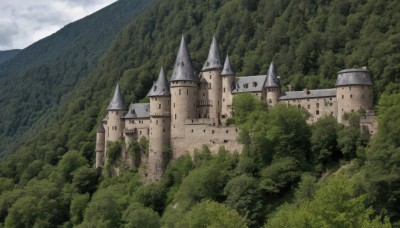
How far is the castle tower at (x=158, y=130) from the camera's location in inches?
2559

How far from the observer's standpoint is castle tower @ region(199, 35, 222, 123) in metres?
66.8

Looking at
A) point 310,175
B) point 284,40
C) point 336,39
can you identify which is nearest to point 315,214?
point 310,175

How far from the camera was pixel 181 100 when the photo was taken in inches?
2566

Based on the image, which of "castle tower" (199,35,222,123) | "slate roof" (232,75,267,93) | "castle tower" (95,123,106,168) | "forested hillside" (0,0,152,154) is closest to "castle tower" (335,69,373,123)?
"slate roof" (232,75,267,93)

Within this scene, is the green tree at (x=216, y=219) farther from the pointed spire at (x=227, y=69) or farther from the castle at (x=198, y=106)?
the pointed spire at (x=227, y=69)

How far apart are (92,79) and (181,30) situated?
21898 millimetres

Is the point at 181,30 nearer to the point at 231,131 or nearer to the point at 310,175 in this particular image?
the point at 231,131

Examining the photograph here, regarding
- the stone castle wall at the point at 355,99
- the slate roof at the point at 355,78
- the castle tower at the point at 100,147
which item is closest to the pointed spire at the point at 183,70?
the castle tower at the point at 100,147

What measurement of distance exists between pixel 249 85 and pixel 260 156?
11115 millimetres

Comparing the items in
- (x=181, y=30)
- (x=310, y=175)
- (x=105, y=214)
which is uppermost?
(x=181, y=30)

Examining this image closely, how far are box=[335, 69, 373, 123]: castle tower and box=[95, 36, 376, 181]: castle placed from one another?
117 mm

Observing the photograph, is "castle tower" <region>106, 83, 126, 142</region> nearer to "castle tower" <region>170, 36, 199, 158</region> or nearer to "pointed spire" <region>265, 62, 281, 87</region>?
"castle tower" <region>170, 36, 199, 158</region>

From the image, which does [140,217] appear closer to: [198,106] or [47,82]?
[198,106]

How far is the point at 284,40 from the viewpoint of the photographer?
101188 mm
